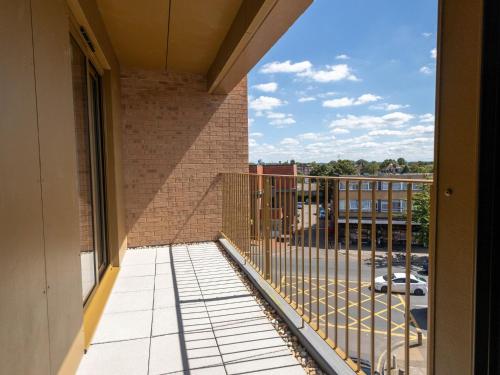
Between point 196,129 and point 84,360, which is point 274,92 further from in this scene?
point 84,360

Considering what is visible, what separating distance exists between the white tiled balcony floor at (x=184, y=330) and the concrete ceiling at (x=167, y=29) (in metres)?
2.75

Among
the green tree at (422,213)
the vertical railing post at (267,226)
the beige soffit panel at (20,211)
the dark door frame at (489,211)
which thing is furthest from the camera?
the vertical railing post at (267,226)

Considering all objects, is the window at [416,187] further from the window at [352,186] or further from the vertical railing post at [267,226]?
the vertical railing post at [267,226]

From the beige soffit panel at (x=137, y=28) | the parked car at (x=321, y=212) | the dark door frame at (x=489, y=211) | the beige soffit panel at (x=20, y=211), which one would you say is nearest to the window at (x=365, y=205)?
the parked car at (x=321, y=212)

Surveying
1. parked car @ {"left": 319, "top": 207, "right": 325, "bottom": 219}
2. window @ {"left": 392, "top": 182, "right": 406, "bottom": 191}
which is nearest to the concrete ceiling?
parked car @ {"left": 319, "top": 207, "right": 325, "bottom": 219}

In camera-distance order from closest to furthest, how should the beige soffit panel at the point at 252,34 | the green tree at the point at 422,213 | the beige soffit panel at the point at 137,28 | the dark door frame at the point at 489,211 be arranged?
the dark door frame at the point at 489,211 < the green tree at the point at 422,213 < the beige soffit panel at the point at 252,34 < the beige soffit panel at the point at 137,28

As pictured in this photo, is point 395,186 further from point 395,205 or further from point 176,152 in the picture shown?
point 176,152

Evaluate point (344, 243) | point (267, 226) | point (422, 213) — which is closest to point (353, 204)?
point (344, 243)

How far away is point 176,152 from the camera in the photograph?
→ 4898 millimetres

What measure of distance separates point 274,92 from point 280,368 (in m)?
22.3

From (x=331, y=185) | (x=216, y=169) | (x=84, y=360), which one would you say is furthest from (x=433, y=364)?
(x=216, y=169)

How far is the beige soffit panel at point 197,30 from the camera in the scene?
2.97m

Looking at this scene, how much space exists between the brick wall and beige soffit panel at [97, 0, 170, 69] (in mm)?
514

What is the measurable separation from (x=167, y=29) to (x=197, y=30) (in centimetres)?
33
